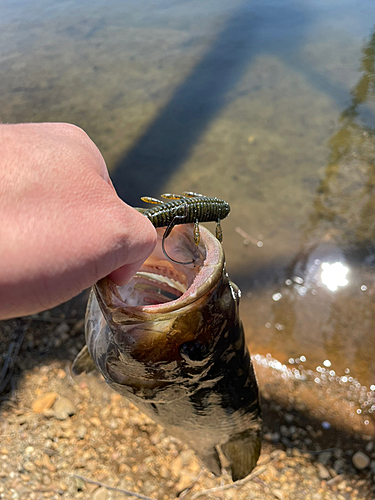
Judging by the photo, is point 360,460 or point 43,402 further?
point 43,402

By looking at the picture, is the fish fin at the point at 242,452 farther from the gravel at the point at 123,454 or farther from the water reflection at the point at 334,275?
the water reflection at the point at 334,275

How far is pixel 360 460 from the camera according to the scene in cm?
273

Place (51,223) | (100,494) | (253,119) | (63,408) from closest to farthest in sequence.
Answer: (51,223), (100,494), (63,408), (253,119)

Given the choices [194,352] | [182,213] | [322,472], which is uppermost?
[182,213]

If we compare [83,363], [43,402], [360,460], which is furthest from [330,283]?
[43,402]

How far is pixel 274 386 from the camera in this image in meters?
3.16

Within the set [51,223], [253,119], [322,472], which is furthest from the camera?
[253,119]

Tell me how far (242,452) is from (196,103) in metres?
5.08

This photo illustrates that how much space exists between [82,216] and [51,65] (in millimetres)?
7671

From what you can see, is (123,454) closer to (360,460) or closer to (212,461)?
(212,461)

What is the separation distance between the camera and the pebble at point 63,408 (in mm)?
2781

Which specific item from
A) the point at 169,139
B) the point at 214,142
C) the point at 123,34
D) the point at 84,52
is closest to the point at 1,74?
the point at 84,52

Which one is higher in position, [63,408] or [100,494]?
[63,408]

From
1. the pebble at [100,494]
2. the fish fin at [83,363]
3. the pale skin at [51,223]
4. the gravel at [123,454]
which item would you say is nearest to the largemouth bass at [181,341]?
the pale skin at [51,223]
